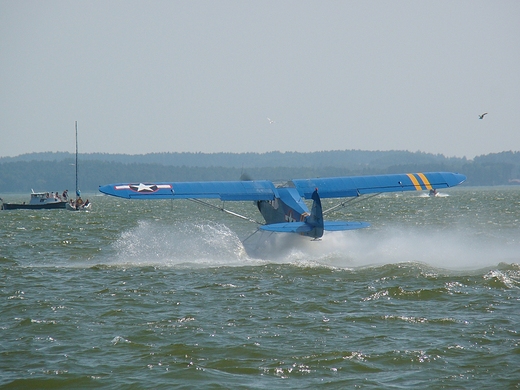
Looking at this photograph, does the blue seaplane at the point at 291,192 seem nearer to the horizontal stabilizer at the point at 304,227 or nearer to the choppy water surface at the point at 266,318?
the horizontal stabilizer at the point at 304,227

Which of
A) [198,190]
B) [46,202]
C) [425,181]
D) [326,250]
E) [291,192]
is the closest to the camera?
[326,250]

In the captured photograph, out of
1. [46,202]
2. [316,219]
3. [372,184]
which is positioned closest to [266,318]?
[316,219]

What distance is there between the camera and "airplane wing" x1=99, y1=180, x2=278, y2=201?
1805 centimetres

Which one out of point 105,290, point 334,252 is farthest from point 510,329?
point 334,252

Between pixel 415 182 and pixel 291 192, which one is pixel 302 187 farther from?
pixel 415 182

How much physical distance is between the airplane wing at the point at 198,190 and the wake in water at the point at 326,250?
1306 millimetres

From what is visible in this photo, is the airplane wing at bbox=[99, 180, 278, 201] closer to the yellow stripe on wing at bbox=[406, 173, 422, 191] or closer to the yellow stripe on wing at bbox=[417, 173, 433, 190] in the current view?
the yellow stripe on wing at bbox=[406, 173, 422, 191]

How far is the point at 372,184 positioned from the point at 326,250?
349cm

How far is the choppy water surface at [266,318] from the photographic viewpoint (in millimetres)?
8023

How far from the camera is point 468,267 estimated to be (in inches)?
615

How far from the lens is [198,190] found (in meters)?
19.4

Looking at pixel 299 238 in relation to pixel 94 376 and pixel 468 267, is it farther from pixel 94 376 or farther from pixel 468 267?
pixel 94 376

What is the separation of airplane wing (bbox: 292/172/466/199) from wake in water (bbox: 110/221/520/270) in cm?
144

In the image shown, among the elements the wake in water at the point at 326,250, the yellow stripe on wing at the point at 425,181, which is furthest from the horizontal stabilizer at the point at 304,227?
the yellow stripe on wing at the point at 425,181
